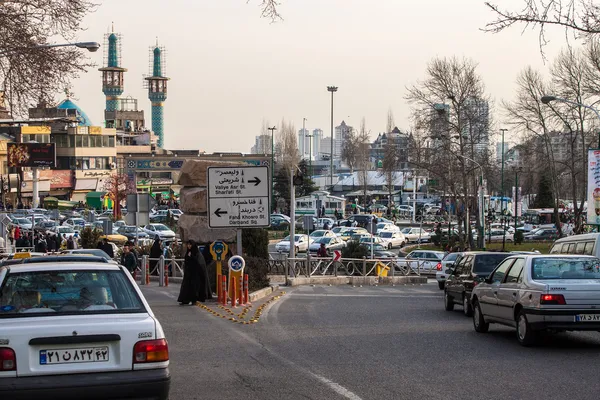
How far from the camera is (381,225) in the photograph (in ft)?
248

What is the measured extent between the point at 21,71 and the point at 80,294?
14.2 m

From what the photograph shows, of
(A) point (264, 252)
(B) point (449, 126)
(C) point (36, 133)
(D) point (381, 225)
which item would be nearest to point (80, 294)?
(A) point (264, 252)

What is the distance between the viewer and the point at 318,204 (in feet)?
328

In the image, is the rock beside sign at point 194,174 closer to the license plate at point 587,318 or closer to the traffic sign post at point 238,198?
the traffic sign post at point 238,198

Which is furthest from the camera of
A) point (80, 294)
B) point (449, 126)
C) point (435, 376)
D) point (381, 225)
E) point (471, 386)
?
point (381, 225)

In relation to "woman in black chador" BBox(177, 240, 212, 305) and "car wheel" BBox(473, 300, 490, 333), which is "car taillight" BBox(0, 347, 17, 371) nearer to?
"car wheel" BBox(473, 300, 490, 333)

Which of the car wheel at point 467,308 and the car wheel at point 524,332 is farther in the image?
the car wheel at point 467,308

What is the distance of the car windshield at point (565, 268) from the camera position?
14047mm

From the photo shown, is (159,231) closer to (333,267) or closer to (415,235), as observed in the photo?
(415,235)

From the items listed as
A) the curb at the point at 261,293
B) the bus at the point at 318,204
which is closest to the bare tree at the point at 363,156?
the bus at the point at 318,204

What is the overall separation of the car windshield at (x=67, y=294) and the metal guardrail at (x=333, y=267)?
25.5 metres

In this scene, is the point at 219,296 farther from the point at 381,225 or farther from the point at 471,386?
the point at 381,225

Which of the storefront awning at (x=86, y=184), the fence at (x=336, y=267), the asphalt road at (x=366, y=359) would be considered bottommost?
the fence at (x=336, y=267)

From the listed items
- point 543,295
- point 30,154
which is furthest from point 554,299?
point 30,154
